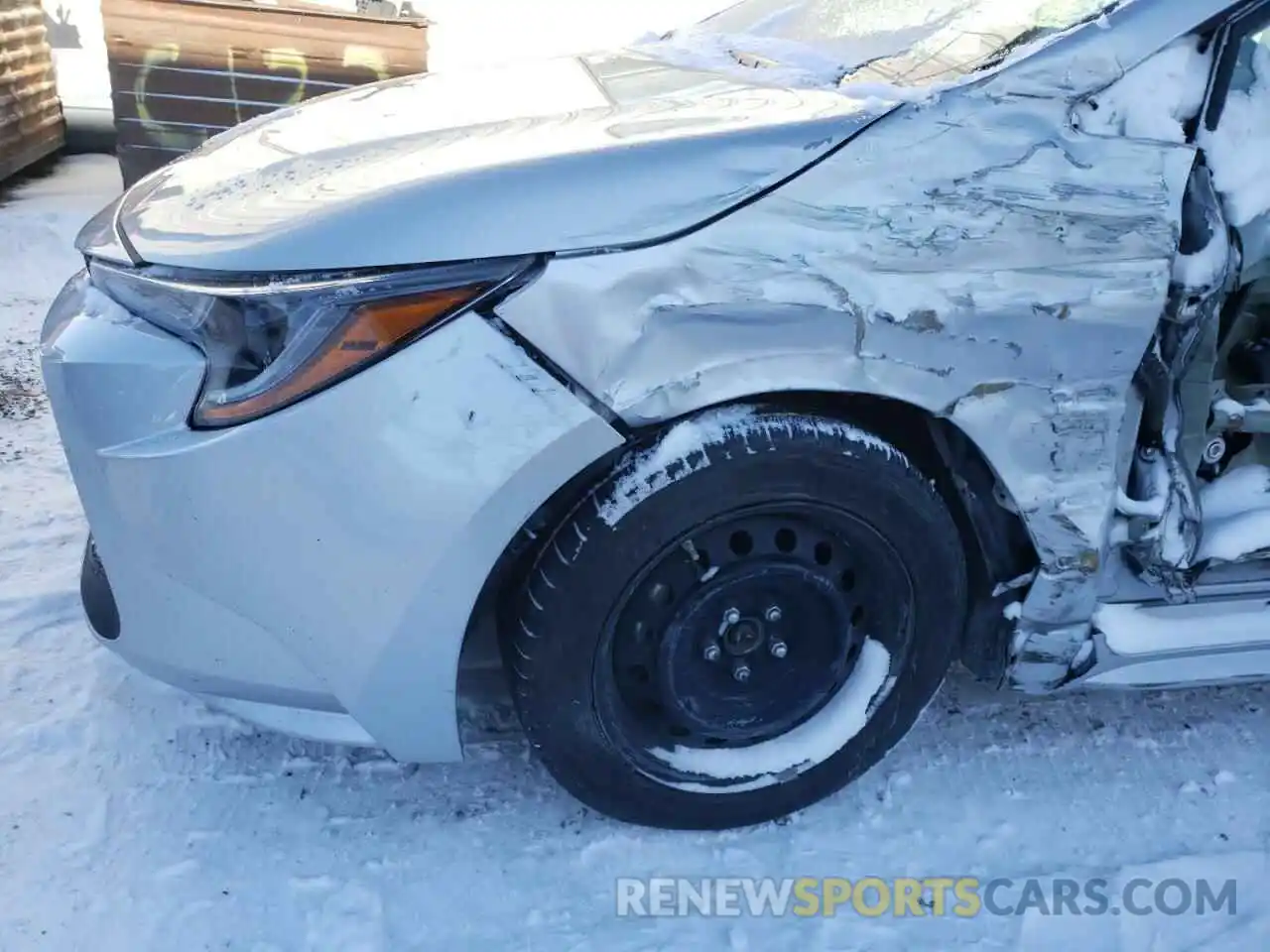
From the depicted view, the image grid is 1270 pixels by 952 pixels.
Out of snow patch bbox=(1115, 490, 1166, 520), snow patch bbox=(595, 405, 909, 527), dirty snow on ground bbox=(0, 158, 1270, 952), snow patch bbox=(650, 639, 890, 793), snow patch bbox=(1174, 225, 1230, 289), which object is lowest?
dirty snow on ground bbox=(0, 158, 1270, 952)

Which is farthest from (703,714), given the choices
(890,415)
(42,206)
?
(42,206)

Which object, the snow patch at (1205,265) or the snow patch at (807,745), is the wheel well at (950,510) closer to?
the snow patch at (807,745)

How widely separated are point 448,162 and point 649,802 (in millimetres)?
1217

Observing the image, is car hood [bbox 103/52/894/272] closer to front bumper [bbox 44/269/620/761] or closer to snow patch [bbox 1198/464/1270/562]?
front bumper [bbox 44/269/620/761]

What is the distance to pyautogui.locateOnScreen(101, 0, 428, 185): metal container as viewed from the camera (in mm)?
6285

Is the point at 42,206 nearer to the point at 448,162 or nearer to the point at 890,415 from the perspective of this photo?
the point at 448,162

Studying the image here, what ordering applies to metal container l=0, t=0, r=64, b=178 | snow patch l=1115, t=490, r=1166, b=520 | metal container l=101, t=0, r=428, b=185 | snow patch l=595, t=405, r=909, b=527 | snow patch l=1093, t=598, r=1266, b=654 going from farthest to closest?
metal container l=0, t=0, r=64, b=178 → metal container l=101, t=0, r=428, b=185 → snow patch l=1093, t=598, r=1266, b=654 → snow patch l=1115, t=490, r=1166, b=520 → snow patch l=595, t=405, r=909, b=527

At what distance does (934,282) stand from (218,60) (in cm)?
614

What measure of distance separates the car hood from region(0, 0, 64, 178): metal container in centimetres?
589

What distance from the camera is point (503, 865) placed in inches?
76.4

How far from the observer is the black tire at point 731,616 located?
169 cm

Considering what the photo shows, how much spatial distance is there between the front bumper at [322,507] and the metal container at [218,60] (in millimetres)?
5402

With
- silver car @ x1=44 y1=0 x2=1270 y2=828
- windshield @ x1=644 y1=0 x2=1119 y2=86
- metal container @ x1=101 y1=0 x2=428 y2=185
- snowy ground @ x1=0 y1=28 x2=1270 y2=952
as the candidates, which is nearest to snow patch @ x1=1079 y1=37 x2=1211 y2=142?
silver car @ x1=44 y1=0 x2=1270 y2=828

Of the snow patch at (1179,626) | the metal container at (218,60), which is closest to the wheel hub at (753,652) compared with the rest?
the snow patch at (1179,626)
